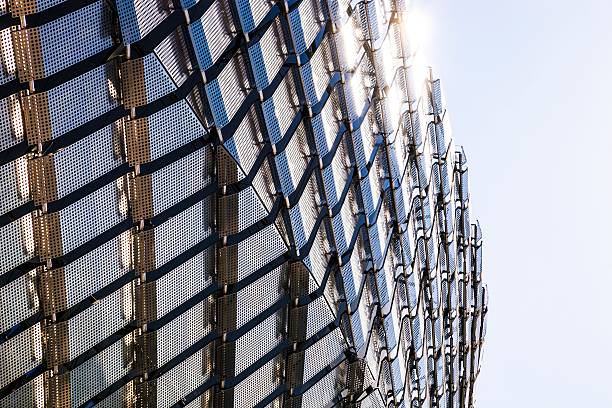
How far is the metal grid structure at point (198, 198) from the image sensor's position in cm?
2120

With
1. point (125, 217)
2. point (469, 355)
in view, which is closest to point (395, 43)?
point (125, 217)

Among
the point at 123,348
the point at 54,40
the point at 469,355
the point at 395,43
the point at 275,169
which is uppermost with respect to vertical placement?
the point at 469,355

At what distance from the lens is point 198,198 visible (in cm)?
2497

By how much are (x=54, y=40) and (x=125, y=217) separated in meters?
4.92

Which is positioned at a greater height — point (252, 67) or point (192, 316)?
point (252, 67)

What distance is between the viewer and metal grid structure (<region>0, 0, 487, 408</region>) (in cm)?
2120

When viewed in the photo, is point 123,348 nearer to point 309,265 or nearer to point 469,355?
point 309,265

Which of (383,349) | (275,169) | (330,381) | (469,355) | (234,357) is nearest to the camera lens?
(275,169)

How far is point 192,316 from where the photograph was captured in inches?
1070

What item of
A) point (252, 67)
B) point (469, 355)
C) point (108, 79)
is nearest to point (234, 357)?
point (252, 67)

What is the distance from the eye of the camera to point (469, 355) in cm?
6372

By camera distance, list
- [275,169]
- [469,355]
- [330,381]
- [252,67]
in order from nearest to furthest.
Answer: [252,67] → [275,169] → [330,381] → [469,355]

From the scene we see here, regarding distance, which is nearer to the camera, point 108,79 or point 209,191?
point 108,79

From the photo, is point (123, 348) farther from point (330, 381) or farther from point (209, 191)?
point (330, 381)
